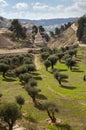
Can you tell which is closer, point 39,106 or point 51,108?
point 51,108

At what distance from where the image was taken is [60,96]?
85688 millimetres

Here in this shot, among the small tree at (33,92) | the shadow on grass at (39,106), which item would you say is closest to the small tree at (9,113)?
the shadow on grass at (39,106)

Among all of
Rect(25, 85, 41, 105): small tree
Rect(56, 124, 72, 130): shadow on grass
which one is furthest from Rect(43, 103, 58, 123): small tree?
Rect(25, 85, 41, 105): small tree

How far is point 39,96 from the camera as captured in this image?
8469cm

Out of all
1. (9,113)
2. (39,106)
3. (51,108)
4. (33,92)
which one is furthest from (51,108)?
(33,92)

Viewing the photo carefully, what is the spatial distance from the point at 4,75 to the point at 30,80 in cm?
2420

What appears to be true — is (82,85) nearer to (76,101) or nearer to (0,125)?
(76,101)

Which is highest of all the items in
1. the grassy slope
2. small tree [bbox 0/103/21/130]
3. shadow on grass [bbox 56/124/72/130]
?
small tree [bbox 0/103/21/130]

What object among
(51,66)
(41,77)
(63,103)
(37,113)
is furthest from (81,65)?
(37,113)

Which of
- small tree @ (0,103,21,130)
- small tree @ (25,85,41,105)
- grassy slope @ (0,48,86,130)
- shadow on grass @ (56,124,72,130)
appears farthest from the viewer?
small tree @ (25,85,41,105)

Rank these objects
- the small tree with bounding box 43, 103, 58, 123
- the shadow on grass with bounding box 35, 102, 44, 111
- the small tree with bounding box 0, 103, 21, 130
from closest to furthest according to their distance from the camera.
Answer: the small tree with bounding box 0, 103, 21, 130, the small tree with bounding box 43, 103, 58, 123, the shadow on grass with bounding box 35, 102, 44, 111

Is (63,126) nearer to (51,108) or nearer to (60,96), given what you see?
(51,108)

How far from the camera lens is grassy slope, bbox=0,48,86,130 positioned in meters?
68.9

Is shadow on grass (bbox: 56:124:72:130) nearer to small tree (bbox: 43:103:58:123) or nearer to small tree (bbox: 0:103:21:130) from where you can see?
small tree (bbox: 43:103:58:123)
